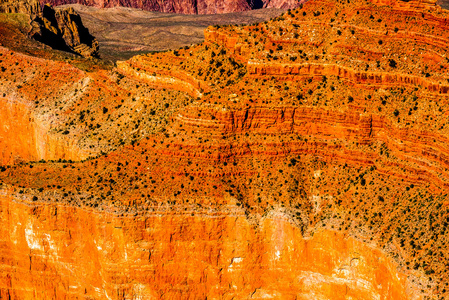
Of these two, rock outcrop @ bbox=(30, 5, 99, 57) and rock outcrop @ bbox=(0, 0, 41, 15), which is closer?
rock outcrop @ bbox=(30, 5, 99, 57)

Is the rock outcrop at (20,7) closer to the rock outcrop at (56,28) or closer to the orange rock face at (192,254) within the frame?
the rock outcrop at (56,28)

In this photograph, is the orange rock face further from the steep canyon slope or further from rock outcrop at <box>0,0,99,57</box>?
rock outcrop at <box>0,0,99,57</box>

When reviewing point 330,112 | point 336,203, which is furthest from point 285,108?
point 336,203

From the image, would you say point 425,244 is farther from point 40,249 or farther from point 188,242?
point 40,249

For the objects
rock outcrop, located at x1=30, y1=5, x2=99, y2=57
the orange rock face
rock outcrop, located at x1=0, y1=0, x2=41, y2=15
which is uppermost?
the orange rock face

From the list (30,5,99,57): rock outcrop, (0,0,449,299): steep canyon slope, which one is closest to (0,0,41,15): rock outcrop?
(30,5,99,57): rock outcrop

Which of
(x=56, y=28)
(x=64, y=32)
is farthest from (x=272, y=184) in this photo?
(x=64, y=32)

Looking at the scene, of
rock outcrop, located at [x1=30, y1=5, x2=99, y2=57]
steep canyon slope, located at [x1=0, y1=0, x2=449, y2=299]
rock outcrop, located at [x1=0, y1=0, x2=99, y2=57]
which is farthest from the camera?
rock outcrop, located at [x1=30, y1=5, x2=99, y2=57]

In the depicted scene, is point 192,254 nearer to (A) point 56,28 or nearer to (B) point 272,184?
(B) point 272,184
